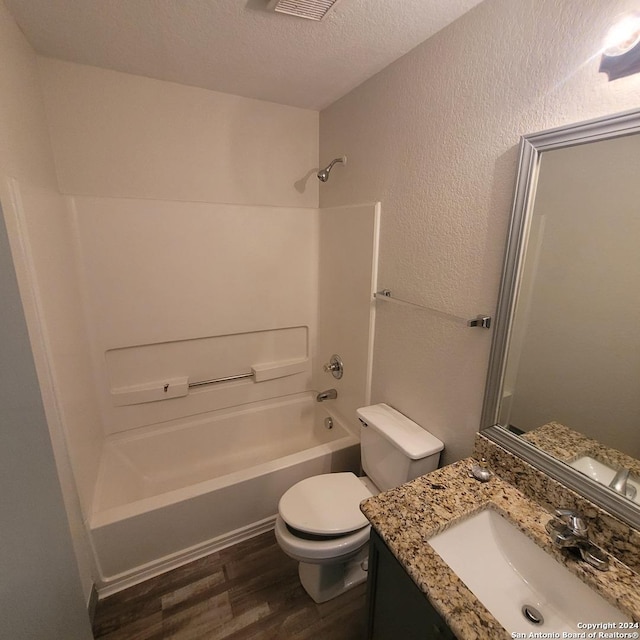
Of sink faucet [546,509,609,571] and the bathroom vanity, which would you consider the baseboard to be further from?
sink faucet [546,509,609,571]

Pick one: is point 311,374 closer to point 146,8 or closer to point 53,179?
point 53,179

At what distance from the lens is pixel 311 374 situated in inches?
100

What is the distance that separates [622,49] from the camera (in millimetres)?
771

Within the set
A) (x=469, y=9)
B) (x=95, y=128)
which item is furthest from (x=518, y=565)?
(x=95, y=128)

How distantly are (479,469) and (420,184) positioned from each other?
1140 mm

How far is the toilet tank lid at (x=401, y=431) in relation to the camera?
1369mm

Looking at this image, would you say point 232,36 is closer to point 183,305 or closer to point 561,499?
point 183,305

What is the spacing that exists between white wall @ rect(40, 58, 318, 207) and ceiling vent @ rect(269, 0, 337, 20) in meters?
0.89

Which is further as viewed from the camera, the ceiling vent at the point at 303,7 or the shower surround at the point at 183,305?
the shower surround at the point at 183,305

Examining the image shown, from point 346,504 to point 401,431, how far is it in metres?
0.41

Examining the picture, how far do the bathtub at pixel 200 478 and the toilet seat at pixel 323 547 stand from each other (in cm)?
44

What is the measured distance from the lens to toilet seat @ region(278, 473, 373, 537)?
1343 mm

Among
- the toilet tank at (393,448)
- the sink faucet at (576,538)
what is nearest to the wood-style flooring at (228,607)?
the toilet tank at (393,448)

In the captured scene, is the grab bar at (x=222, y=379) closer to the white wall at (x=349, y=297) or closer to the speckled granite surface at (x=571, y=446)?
the white wall at (x=349, y=297)
